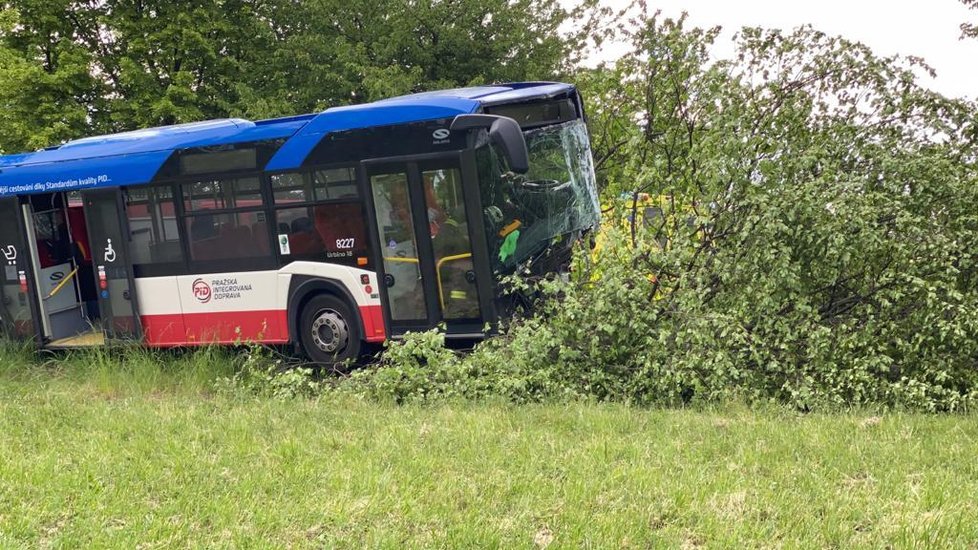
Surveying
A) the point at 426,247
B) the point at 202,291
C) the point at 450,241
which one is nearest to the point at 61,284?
the point at 202,291

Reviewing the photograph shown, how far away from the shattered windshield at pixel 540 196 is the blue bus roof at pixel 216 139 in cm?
58

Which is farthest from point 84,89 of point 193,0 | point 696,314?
point 696,314

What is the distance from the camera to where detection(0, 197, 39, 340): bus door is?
13875mm

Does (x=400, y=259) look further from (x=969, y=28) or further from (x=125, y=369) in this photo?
(x=969, y=28)

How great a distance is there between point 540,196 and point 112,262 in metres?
6.31

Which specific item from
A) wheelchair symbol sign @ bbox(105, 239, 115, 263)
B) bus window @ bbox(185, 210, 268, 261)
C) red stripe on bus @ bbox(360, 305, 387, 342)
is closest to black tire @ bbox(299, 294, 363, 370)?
red stripe on bus @ bbox(360, 305, 387, 342)

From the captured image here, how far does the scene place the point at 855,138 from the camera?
9.31m

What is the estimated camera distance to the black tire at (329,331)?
11.6 m

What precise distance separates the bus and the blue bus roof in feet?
0.09

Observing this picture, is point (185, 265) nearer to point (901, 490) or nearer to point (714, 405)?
point (714, 405)

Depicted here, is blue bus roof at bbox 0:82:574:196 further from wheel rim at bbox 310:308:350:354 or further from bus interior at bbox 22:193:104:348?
wheel rim at bbox 310:308:350:354

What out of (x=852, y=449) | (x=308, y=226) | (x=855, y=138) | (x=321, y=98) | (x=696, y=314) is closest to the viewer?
(x=852, y=449)

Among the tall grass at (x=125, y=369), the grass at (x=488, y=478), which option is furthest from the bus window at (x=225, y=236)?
the grass at (x=488, y=478)

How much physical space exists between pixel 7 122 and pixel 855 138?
77.8 feet
